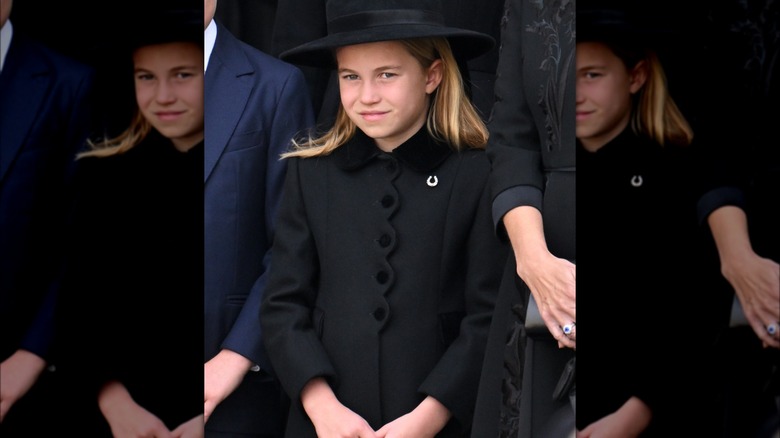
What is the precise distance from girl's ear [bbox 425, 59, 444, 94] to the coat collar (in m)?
0.12

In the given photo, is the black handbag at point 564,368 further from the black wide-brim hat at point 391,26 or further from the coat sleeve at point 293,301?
the black wide-brim hat at point 391,26

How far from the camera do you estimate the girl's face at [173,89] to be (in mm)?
3090

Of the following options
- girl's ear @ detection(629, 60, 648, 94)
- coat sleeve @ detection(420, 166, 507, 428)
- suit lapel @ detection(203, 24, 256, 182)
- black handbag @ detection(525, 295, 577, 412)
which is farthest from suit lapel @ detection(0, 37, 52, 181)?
girl's ear @ detection(629, 60, 648, 94)

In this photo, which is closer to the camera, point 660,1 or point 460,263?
point 460,263

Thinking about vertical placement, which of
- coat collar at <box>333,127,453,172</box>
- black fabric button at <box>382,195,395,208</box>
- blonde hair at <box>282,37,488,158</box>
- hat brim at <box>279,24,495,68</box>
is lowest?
black fabric button at <box>382,195,395,208</box>

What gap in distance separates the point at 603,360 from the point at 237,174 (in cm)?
123

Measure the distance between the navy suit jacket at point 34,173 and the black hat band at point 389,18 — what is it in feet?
2.73

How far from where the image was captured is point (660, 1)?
3.13 meters

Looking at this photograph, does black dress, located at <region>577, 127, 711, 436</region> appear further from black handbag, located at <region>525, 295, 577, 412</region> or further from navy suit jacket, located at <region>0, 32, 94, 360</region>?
navy suit jacket, located at <region>0, 32, 94, 360</region>

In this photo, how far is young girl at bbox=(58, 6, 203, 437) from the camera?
3.09m

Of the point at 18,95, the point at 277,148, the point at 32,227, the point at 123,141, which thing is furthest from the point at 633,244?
the point at 18,95

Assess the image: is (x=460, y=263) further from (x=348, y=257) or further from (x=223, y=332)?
(x=223, y=332)

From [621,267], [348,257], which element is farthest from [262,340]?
[621,267]

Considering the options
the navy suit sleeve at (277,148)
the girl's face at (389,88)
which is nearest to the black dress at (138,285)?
the navy suit sleeve at (277,148)
